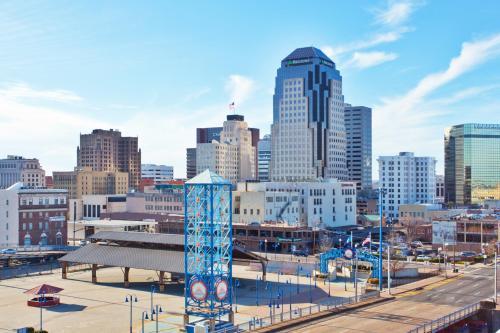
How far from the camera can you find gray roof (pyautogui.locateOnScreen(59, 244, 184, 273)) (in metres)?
83.7

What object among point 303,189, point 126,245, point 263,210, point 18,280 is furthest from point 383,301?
point 303,189

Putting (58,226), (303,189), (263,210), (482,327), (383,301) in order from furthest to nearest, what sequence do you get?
(303,189) < (263,210) < (58,226) < (383,301) < (482,327)

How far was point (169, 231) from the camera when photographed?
545 ft

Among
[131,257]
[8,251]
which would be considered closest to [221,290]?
[131,257]

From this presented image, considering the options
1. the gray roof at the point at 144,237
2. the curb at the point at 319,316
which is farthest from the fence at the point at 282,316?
the gray roof at the point at 144,237

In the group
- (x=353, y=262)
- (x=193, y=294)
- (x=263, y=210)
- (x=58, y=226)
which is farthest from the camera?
(x=263, y=210)

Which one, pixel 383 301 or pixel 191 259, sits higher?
pixel 191 259

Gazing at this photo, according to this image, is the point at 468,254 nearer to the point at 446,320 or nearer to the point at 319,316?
the point at 446,320

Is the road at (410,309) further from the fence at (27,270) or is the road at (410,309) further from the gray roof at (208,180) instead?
the fence at (27,270)

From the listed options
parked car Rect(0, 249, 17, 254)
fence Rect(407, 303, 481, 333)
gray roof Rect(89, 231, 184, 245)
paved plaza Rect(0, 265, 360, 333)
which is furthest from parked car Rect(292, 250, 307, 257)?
fence Rect(407, 303, 481, 333)

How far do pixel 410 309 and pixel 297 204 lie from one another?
4169 inches

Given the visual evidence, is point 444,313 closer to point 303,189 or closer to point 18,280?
point 18,280

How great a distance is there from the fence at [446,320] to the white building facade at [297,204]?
9442 cm

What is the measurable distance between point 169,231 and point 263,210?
27025mm
